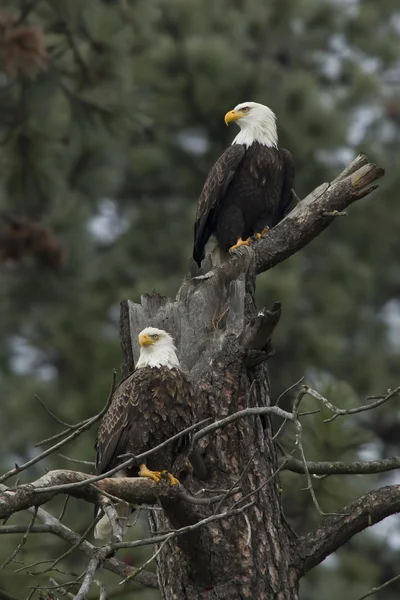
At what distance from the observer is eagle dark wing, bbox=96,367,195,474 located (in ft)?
15.2

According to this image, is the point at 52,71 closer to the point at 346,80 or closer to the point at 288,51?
the point at 288,51

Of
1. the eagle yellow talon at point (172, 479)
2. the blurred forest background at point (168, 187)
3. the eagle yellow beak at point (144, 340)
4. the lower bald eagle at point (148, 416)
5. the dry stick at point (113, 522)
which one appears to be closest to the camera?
the dry stick at point (113, 522)

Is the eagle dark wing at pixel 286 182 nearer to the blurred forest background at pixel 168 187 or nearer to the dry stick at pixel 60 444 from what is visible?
the blurred forest background at pixel 168 187

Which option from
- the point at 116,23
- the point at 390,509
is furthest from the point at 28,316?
the point at 390,509

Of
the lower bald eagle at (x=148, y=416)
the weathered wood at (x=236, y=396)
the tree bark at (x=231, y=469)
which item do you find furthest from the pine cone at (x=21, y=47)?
the lower bald eagle at (x=148, y=416)

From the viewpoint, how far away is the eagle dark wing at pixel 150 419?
15.2 ft

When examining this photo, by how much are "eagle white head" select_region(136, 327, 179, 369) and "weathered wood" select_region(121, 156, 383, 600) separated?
11cm

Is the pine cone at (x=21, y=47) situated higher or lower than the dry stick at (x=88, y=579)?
higher

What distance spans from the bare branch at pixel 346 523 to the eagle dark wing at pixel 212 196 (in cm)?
281

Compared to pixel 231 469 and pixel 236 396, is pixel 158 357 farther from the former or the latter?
pixel 231 469

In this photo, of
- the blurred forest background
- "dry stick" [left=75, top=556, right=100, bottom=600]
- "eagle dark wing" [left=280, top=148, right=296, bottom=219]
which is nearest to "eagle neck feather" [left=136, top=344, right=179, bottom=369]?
"dry stick" [left=75, top=556, right=100, bottom=600]

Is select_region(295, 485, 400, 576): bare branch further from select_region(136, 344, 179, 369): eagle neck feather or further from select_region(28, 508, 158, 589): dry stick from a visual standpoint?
select_region(136, 344, 179, 369): eagle neck feather

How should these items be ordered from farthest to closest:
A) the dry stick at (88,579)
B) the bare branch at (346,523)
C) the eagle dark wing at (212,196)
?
the eagle dark wing at (212,196) → the bare branch at (346,523) → the dry stick at (88,579)

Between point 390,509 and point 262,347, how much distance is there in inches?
30.0
